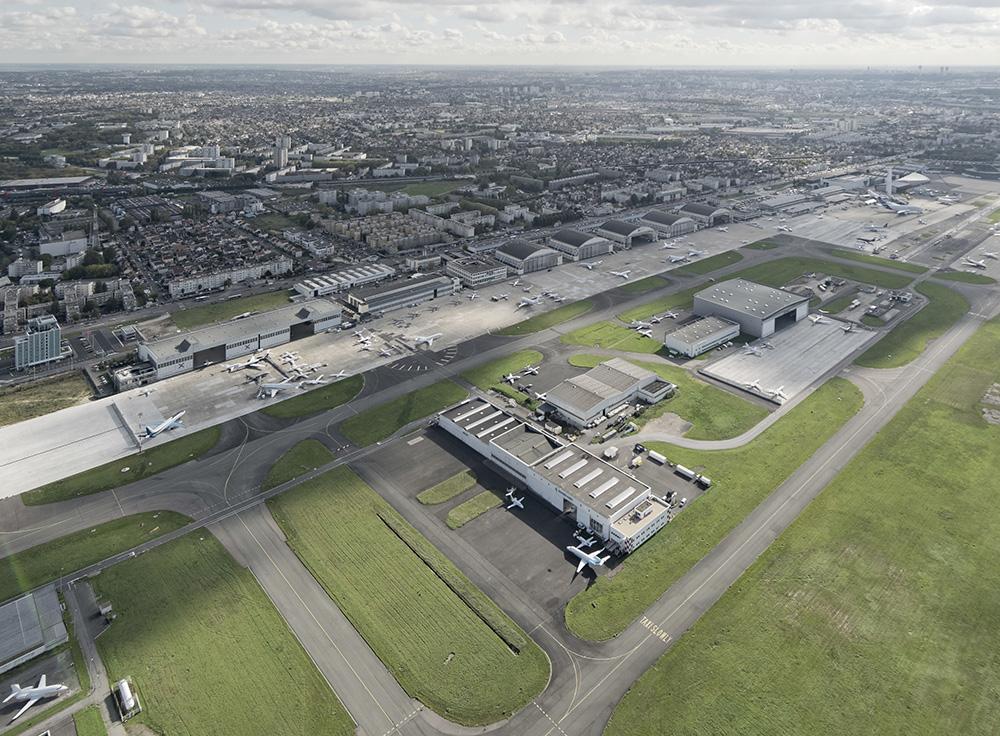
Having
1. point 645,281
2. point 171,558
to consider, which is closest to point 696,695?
point 171,558

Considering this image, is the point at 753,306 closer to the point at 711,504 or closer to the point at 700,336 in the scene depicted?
the point at 700,336

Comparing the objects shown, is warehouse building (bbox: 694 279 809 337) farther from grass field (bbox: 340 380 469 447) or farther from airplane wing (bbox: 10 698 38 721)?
airplane wing (bbox: 10 698 38 721)

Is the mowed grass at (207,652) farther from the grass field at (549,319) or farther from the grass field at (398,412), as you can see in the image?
the grass field at (549,319)

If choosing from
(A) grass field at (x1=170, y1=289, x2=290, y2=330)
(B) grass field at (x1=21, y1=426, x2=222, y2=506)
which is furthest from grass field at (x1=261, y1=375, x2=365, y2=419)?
(A) grass field at (x1=170, y1=289, x2=290, y2=330)

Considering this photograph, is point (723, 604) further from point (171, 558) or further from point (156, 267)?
point (156, 267)

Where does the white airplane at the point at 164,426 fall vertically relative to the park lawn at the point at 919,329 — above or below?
above

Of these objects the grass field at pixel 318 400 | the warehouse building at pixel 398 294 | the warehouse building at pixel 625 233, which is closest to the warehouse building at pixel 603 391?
the grass field at pixel 318 400

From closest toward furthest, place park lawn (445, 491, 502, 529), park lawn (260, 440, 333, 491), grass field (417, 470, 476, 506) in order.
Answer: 1. park lawn (445, 491, 502, 529)
2. grass field (417, 470, 476, 506)
3. park lawn (260, 440, 333, 491)

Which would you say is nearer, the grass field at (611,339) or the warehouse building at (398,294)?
the grass field at (611,339)

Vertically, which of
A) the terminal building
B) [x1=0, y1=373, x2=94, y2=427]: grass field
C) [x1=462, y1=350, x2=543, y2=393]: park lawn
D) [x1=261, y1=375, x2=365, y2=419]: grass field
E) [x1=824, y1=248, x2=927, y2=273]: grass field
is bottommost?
[x1=824, y1=248, x2=927, y2=273]: grass field
